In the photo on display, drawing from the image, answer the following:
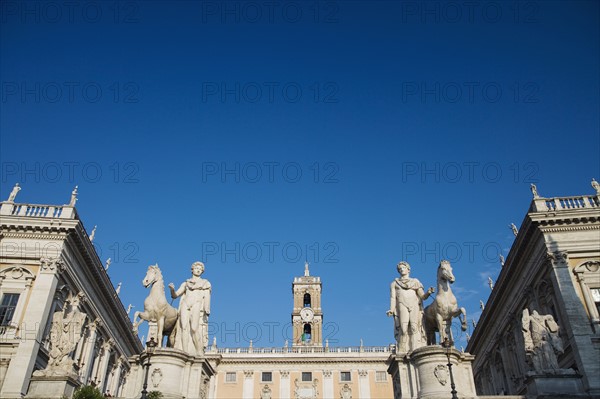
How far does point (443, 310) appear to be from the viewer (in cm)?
1427

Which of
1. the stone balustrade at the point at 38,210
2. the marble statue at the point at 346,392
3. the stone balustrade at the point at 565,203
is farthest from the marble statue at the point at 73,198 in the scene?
the marble statue at the point at 346,392

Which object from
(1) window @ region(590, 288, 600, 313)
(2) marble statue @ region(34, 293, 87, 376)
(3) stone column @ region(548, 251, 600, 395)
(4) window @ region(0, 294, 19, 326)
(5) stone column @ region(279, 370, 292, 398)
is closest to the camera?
(2) marble statue @ region(34, 293, 87, 376)

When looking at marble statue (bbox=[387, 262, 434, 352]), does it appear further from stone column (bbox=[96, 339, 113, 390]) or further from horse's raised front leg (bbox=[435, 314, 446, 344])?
stone column (bbox=[96, 339, 113, 390])

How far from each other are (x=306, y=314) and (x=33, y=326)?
5743 cm

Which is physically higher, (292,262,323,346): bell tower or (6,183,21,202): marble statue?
(292,262,323,346): bell tower

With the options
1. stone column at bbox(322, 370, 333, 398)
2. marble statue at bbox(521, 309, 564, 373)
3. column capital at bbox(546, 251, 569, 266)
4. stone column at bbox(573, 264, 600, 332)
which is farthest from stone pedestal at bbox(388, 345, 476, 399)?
stone column at bbox(322, 370, 333, 398)

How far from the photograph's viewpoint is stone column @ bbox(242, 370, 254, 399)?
208 feet

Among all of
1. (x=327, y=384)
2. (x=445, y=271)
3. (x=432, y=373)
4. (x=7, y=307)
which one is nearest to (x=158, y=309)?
(x=432, y=373)

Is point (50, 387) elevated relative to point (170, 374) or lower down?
lower down

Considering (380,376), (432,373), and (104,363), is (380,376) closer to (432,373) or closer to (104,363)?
(104,363)

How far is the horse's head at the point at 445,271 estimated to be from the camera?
14.6 meters

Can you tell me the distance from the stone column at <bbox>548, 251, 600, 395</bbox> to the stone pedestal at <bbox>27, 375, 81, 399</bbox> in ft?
77.2

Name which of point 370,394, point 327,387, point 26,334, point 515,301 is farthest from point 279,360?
point 26,334

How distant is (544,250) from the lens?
2878 centimetres
